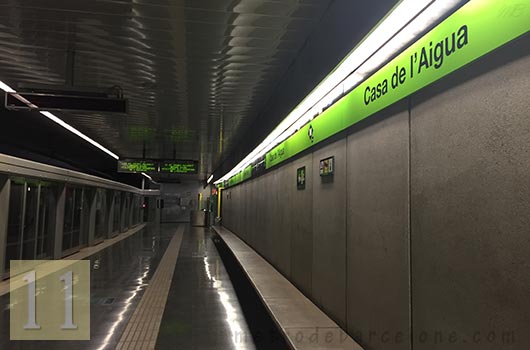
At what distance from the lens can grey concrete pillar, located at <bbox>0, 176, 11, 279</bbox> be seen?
613 cm

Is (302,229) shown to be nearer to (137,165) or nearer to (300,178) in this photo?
(300,178)

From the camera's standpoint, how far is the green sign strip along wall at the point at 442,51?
151 centimetres

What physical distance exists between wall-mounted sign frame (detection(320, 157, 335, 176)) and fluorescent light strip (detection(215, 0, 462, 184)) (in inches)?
21.5

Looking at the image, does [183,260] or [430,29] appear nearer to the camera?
[430,29]

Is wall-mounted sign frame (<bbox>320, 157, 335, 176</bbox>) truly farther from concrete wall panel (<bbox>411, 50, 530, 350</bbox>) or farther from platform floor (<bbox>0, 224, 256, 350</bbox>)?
platform floor (<bbox>0, 224, 256, 350</bbox>)

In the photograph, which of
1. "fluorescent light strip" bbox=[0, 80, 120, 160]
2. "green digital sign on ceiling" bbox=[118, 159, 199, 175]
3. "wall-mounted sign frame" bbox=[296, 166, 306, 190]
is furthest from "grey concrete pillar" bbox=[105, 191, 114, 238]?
"wall-mounted sign frame" bbox=[296, 166, 306, 190]

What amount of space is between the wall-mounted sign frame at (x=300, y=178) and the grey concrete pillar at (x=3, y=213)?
179 inches

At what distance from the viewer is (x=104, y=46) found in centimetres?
443

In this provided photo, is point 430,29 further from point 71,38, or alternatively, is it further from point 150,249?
point 150,249

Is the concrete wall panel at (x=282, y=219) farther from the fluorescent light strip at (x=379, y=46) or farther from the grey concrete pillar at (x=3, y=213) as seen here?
the grey concrete pillar at (x=3, y=213)

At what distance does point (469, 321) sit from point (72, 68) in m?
4.96

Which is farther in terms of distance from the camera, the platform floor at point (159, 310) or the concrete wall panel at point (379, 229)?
the platform floor at point (159, 310)

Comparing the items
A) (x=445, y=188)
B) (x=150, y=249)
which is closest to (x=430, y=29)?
(x=445, y=188)

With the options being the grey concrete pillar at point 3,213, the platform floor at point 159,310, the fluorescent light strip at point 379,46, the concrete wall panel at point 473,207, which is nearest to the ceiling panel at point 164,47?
the fluorescent light strip at point 379,46
